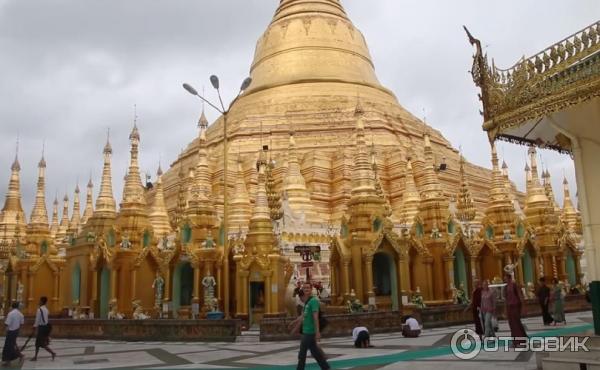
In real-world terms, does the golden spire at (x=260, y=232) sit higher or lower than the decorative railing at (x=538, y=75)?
lower

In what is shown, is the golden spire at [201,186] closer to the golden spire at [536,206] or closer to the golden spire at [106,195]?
the golden spire at [106,195]

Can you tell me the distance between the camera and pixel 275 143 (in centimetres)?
3784

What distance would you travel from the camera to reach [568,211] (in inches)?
1645

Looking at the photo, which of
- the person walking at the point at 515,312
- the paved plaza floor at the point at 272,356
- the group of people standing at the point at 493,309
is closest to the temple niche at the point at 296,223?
the paved plaza floor at the point at 272,356

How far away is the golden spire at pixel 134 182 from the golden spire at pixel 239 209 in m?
4.39

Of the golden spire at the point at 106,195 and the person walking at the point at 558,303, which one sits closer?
the person walking at the point at 558,303

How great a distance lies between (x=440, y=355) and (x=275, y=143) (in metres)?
28.0

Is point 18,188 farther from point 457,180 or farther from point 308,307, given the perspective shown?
point 308,307

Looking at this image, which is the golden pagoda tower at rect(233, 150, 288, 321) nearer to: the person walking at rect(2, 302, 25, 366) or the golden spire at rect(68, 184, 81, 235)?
the person walking at rect(2, 302, 25, 366)

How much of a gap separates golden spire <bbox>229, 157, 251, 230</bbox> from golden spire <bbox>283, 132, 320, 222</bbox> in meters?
2.41

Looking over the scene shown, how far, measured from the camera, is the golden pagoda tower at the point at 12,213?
A: 35.8m

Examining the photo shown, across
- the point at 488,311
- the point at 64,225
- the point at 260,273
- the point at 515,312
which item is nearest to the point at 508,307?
the point at 515,312

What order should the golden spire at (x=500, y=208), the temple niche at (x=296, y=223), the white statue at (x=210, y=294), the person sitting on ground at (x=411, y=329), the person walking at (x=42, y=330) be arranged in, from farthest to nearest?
1. the golden spire at (x=500, y=208)
2. the temple niche at (x=296, y=223)
3. the white statue at (x=210, y=294)
4. the person sitting on ground at (x=411, y=329)
5. the person walking at (x=42, y=330)

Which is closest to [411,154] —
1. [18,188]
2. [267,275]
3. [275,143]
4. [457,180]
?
[457,180]
